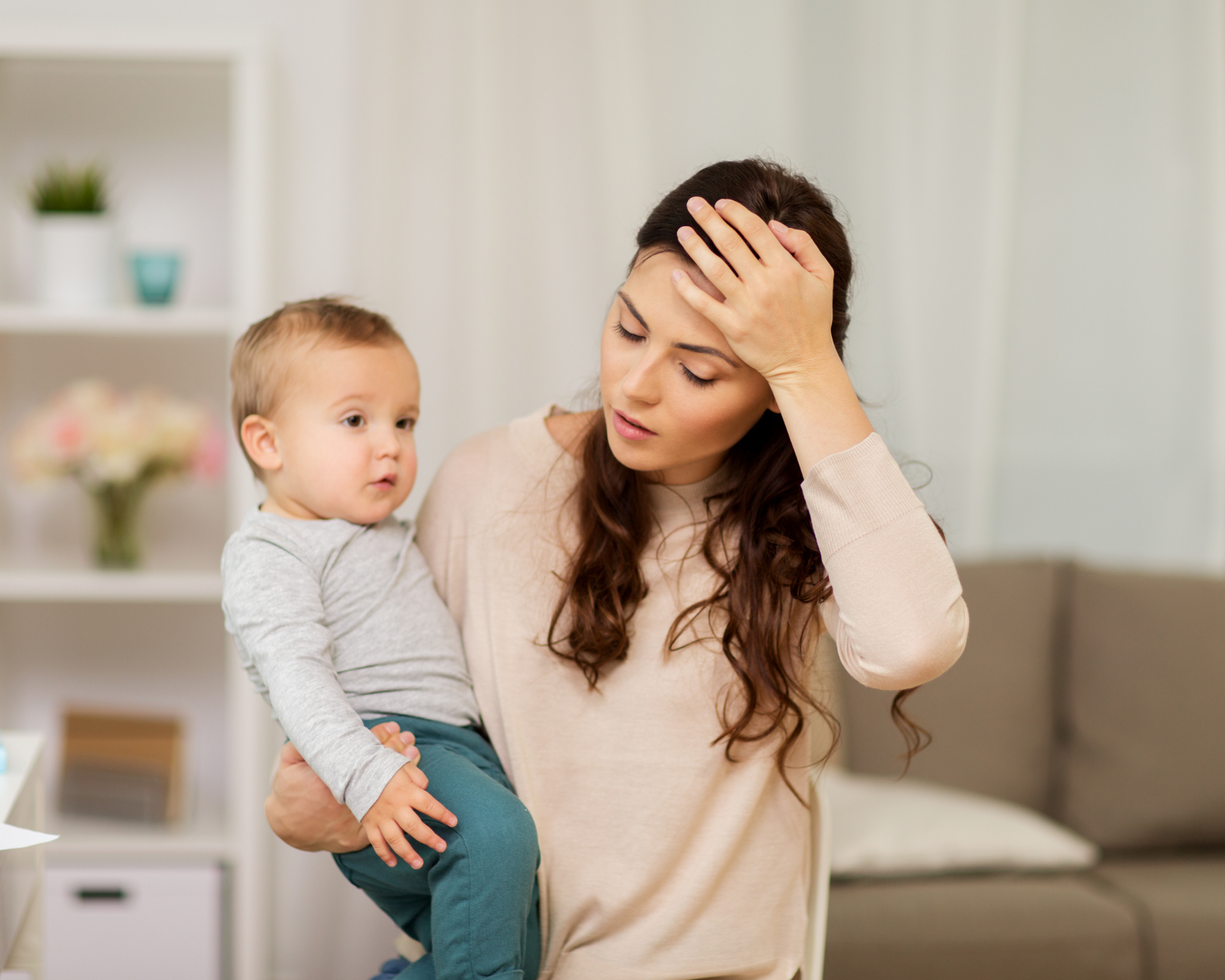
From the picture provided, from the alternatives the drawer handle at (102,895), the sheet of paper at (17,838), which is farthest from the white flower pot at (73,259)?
the sheet of paper at (17,838)

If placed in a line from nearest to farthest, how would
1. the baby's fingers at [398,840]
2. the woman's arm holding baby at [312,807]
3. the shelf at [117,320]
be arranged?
the baby's fingers at [398,840] → the woman's arm holding baby at [312,807] → the shelf at [117,320]

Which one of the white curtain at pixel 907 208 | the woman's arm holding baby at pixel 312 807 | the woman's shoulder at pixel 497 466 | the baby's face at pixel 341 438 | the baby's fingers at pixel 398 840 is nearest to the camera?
the baby's fingers at pixel 398 840

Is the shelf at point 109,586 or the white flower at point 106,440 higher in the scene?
the white flower at point 106,440

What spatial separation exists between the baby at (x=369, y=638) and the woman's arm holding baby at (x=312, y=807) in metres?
0.04

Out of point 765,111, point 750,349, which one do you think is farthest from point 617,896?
point 765,111

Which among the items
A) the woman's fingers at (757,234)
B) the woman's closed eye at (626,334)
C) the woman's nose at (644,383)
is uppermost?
the woman's fingers at (757,234)

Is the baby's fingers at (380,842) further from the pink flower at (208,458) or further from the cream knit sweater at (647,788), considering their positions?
the pink flower at (208,458)

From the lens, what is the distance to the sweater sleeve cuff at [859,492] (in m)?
1.07

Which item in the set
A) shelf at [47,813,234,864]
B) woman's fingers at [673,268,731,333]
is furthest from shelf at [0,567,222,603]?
woman's fingers at [673,268,731,333]

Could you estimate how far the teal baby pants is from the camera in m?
1.06

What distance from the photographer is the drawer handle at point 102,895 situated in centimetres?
238

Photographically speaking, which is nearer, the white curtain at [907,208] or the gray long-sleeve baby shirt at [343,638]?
the gray long-sleeve baby shirt at [343,638]

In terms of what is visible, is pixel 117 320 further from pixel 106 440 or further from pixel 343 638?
pixel 343 638

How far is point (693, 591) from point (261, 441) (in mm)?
520
